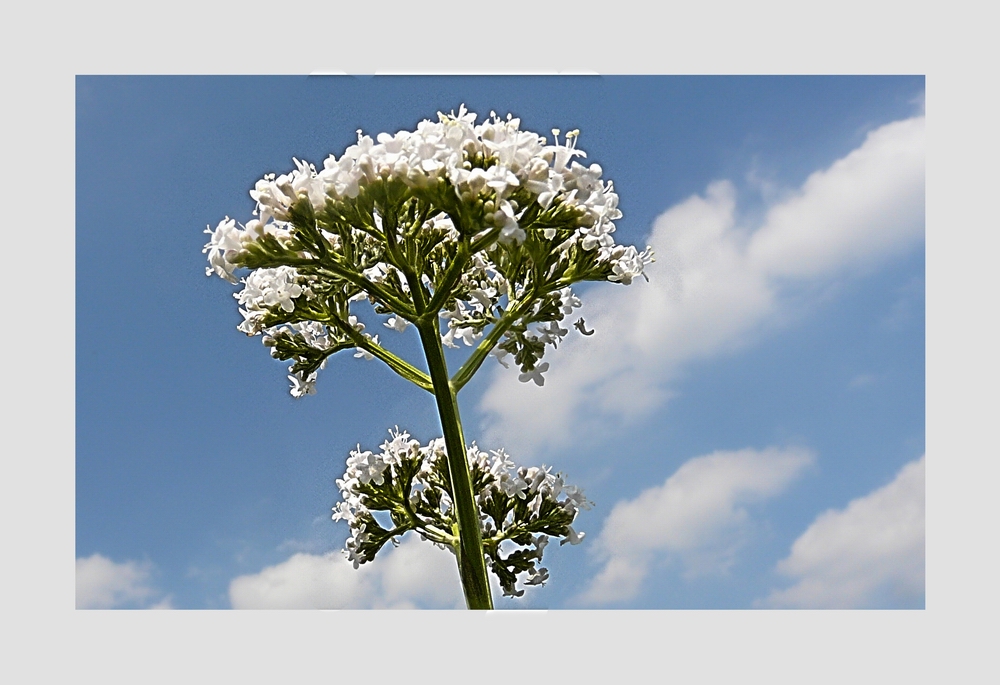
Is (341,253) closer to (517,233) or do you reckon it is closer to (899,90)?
(517,233)

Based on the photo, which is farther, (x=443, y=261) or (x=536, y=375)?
(x=536, y=375)

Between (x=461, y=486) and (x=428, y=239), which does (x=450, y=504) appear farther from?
(x=428, y=239)

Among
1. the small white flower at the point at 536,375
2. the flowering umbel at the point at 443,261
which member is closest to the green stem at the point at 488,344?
the flowering umbel at the point at 443,261

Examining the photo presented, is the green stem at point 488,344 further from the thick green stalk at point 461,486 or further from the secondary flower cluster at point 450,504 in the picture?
the secondary flower cluster at point 450,504

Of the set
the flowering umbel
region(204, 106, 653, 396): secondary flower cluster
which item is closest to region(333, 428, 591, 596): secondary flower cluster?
the flowering umbel

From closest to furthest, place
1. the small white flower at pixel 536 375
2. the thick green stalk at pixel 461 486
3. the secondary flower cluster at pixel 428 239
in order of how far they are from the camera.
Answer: the secondary flower cluster at pixel 428 239
the thick green stalk at pixel 461 486
the small white flower at pixel 536 375

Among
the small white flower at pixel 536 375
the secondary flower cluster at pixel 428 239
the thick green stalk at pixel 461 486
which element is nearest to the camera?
the secondary flower cluster at pixel 428 239

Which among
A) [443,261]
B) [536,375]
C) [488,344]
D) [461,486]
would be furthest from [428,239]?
[461,486]

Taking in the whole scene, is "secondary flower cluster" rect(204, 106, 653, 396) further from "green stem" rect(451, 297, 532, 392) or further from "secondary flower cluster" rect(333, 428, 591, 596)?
"secondary flower cluster" rect(333, 428, 591, 596)

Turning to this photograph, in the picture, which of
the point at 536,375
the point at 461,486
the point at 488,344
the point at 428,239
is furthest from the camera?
the point at 536,375
